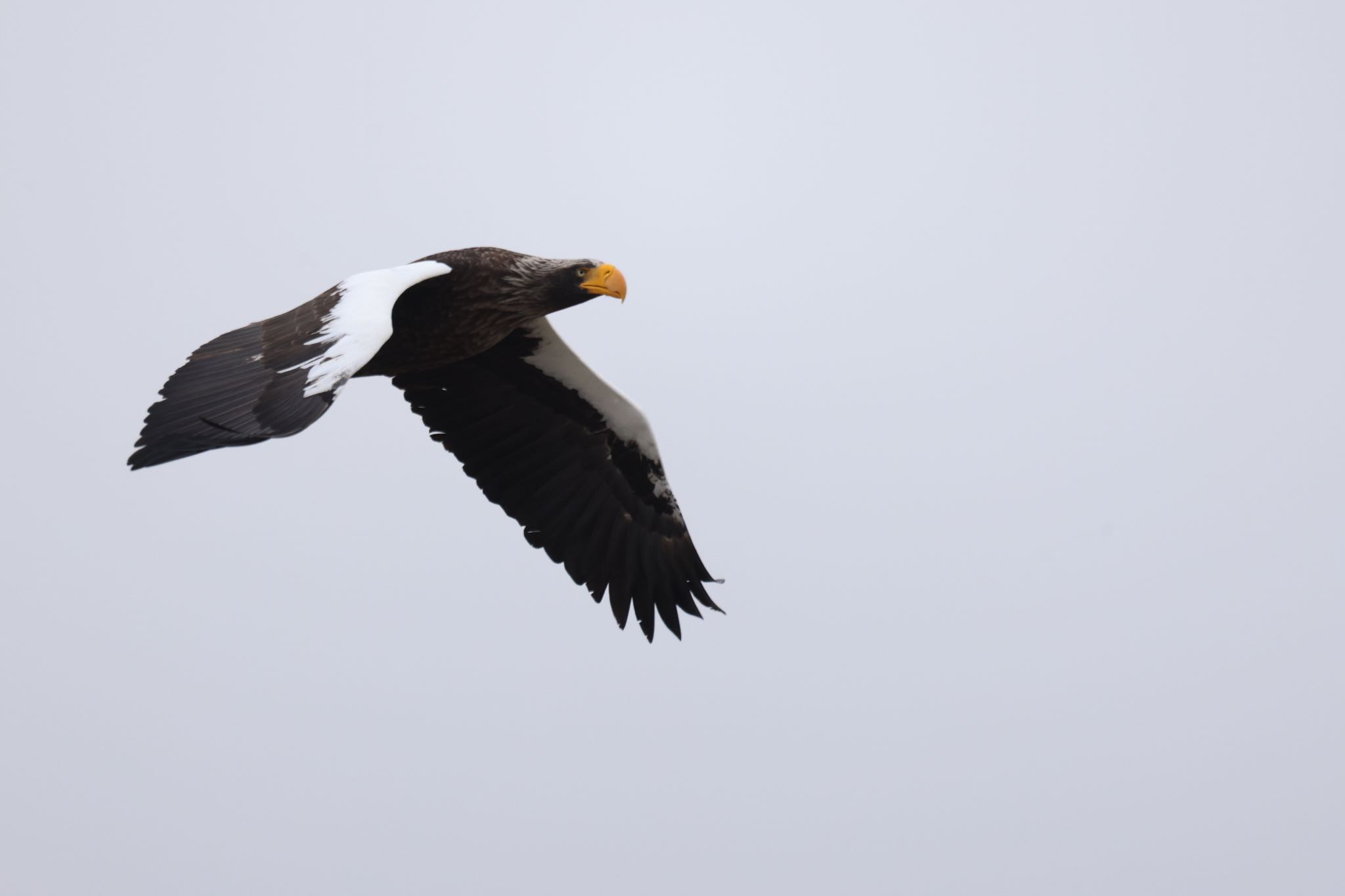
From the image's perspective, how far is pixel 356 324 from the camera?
28.2 ft

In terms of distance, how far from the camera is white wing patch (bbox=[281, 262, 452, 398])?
8156mm

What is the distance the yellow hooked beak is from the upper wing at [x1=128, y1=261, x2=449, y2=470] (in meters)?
1.10

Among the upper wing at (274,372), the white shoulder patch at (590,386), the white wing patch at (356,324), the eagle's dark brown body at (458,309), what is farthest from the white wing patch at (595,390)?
the upper wing at (274,372)

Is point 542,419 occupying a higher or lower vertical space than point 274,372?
higher

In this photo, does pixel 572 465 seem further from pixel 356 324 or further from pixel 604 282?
pixel 356 324

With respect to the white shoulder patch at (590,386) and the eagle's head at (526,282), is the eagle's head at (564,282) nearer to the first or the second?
the eagle's head at (526,282)

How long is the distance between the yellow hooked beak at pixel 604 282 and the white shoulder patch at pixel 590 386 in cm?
117

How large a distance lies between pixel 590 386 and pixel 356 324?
3181mm

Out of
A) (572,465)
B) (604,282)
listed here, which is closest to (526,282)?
(604,282)

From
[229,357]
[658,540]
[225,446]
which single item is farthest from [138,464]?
[658,540]

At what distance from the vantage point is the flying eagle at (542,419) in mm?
10008

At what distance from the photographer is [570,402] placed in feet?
38.2

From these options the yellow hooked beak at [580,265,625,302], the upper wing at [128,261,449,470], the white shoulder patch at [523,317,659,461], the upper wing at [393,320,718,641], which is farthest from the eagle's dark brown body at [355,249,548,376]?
the upper wing at [393,320,718,641]

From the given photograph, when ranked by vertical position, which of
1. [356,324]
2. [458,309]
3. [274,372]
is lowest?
[274,372]
